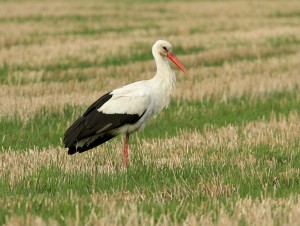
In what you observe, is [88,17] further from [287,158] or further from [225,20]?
[287,158]

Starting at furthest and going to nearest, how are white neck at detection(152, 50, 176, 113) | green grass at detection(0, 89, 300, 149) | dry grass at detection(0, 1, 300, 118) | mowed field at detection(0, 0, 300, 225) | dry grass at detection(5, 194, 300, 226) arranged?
1. dry grass at detection(0, 1, 300, 118)
2. green grass at detection(0, 89, 300, 149)
3. white neck at detection(152, 50, 176, 113)
4. mowed field at detection(0, 0, 300, 225)
5. dry grass at detection(5, 194, 300, 226)

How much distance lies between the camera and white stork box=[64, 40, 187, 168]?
7500mm

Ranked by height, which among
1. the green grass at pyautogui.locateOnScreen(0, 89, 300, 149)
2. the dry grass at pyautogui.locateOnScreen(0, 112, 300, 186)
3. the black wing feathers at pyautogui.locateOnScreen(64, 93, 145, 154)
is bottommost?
the green grass at pyautogui.locateOnScreen(0, 89, 300, 149)

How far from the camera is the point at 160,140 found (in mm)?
8984

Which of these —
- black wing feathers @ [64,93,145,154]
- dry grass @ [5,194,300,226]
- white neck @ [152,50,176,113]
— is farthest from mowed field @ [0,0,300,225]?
white neck @ [152,50,176,113]

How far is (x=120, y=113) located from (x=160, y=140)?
1.46 metres

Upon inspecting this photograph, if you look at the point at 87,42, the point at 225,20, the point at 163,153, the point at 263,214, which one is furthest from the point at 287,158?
the point at 225,20

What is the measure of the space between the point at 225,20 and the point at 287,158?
25305 millimetres

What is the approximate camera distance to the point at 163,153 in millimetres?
8016

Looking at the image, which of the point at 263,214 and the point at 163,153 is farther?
the point at 163,153

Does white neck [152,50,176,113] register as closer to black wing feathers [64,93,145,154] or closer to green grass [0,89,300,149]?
A: black wing feathers [64,93,145,154]

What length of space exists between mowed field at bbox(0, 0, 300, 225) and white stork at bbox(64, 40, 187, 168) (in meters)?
0.25

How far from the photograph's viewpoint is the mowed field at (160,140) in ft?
17.3

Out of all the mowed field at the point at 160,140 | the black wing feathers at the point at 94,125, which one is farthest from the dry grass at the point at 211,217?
the black wing feathers at the point at 94,125
